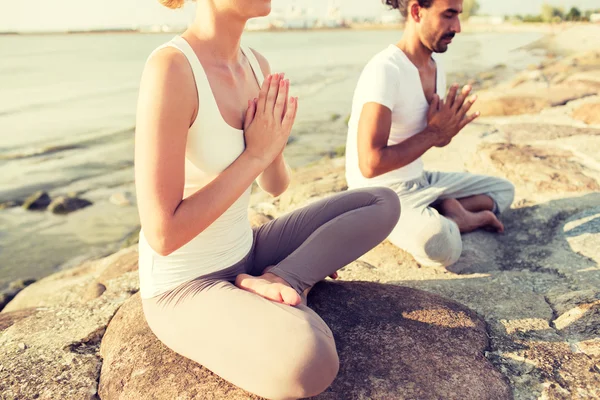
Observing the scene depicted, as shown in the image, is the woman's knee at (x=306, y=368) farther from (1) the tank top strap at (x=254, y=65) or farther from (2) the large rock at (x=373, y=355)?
(1) the tank top strap at (x=254, y=65)

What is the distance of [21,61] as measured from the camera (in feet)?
86.5

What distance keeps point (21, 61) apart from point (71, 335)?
28366 millimetres

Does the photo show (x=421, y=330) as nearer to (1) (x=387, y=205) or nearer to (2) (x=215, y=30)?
(1) (x=387, y=205)

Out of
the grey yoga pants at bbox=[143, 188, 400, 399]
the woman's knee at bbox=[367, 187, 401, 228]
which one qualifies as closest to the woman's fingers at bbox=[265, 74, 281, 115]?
the grey yoga pants at bbox=[143, 188, 400, 399]

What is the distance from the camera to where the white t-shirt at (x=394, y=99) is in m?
2.96

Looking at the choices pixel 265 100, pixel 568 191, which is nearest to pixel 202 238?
pixel 265 100

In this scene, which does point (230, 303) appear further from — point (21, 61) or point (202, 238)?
point (21, 61)

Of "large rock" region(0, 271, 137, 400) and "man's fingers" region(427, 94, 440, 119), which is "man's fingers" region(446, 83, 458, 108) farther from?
"large rock" region(0, 271, 137, 400)

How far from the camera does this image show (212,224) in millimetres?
1978

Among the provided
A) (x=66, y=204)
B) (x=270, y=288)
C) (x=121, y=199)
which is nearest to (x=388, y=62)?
(x=270, y=288)

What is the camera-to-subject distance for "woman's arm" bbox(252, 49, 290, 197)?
7.91 ft

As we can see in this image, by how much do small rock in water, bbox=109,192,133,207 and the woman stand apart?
15.0 ft

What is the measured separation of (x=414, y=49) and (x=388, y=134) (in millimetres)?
645

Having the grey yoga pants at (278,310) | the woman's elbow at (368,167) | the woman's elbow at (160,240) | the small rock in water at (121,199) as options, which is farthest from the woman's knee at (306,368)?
the small rock in water at (121,199)
